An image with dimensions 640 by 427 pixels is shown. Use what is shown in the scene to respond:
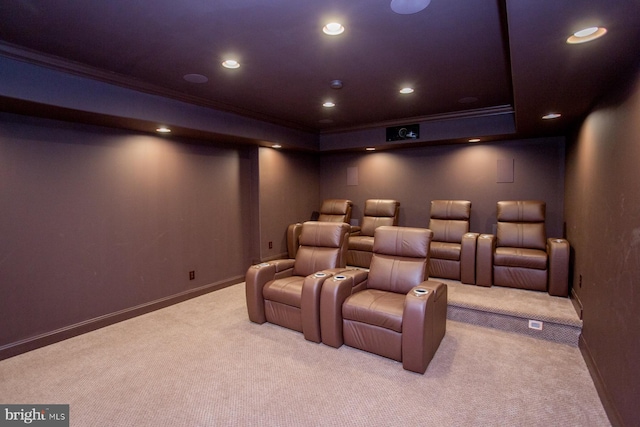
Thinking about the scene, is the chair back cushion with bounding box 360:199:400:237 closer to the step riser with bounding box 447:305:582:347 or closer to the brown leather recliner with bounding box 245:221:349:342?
the brown leather recliner with bounding box 245:221:349:342

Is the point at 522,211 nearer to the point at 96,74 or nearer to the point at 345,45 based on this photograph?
the point at 345,45

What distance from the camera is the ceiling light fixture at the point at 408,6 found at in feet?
6.02

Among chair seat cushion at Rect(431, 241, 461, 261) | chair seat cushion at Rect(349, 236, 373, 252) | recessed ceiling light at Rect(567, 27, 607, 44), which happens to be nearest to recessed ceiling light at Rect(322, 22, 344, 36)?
recessed ceiling light at Rect(567, 27, 607, 44)

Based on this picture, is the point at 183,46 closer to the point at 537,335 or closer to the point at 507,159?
the point at 537,335

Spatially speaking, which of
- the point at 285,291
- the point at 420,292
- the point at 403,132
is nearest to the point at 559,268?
the point at 420,292

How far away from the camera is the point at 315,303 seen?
290 cm

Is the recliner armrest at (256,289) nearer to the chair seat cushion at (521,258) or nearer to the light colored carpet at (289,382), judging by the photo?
the light colored carpet at (289,382)

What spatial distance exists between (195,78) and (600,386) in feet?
13.0

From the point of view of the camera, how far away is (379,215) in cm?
545

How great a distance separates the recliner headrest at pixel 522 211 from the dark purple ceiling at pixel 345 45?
1.20 metres

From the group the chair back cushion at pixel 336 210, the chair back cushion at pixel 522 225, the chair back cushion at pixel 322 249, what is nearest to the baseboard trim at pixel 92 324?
the chair back cushion at pixel 322 249

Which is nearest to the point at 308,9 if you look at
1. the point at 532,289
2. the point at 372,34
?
the point at 372,34

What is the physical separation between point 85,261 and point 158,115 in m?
1.64

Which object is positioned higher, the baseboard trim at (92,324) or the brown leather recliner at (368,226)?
the brown leather recliner at (368,226)
